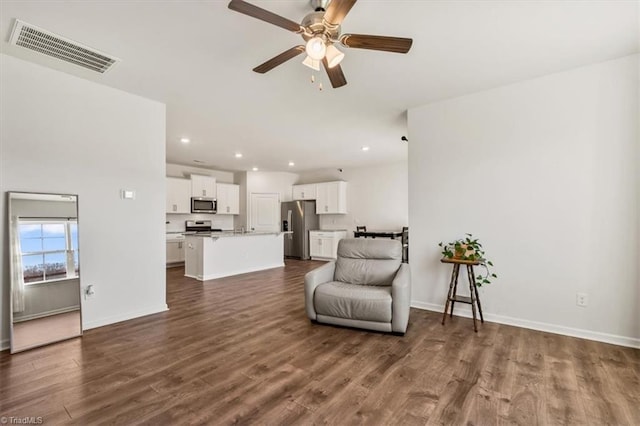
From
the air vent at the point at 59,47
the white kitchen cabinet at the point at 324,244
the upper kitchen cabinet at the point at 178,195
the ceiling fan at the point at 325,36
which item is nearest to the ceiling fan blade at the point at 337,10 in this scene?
the ceiling fan at the point at 325,36

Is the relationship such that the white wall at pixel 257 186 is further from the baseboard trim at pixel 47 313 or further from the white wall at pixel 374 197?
the baseboard trim at pixel 47 313

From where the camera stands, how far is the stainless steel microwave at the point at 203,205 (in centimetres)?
758

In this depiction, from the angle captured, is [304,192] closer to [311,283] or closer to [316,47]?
[311,283]

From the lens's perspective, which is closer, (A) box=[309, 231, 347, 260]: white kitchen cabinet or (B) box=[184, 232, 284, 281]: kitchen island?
(B) box=[184, 232, 284, 281]: kitchen island

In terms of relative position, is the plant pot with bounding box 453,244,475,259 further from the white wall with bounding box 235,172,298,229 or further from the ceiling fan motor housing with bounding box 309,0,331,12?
the white wall with bounding box 235,172,298,229

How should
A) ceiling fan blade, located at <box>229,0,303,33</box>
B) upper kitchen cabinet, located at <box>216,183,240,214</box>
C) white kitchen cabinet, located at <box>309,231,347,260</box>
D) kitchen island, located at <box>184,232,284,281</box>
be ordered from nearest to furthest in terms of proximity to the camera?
ceiling fan blade, located at <box>229,0,303,33</box> < kitchen island, located at <box>184,232,284,281</box> < white kitchen cabinet, located at <box>309,231,347,260</box> < upper kitchen cabinet, located at <box>216,183,240,214</box>

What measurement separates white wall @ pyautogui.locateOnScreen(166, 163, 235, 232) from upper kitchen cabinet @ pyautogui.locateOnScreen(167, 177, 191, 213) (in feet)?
1.35

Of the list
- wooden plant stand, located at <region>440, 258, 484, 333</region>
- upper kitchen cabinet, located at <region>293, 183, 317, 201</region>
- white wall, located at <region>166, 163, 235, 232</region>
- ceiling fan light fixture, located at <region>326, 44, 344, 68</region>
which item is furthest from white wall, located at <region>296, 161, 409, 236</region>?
ceiling fan light fixture, located at <region>326, 44, 344, 68</region>

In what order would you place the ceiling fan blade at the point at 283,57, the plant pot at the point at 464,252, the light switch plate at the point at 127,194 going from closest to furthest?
1. the ceiling fan blade at the point at 283,57
2. the plant pot at the point at 464,252
3. the light switch plate at the point at 127,194

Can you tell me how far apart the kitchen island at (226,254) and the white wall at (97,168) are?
185cm

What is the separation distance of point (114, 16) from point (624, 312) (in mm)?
4910

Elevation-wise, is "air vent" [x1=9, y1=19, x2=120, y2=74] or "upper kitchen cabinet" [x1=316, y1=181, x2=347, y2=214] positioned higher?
"air vent" [x1=9, y1=19, x2=120, y2=74]

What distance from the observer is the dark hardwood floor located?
5.71ft

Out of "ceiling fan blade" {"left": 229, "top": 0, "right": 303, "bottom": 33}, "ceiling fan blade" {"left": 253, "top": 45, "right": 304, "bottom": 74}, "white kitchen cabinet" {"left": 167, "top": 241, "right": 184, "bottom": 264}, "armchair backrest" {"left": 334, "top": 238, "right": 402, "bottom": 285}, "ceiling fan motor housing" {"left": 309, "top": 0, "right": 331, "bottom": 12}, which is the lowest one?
"white kitchen cabinet" {"left": 167, "top": 241, "right": 184, "bottom": 264}
